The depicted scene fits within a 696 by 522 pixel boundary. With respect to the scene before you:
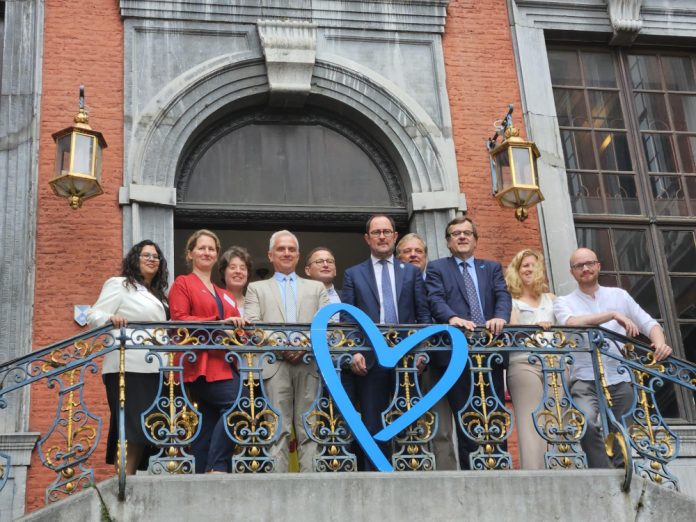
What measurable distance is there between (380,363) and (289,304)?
0.95 meters

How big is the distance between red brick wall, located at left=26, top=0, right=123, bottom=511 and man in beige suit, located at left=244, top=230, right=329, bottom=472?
2367 mm

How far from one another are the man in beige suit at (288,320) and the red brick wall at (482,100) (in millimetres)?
3119

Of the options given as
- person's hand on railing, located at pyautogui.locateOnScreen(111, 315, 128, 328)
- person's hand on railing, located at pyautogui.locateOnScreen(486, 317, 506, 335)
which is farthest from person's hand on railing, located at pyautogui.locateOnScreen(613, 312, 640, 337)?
person's hand on railing, located at pyautogui.locateOnScreen(111, 315, 128, 328)

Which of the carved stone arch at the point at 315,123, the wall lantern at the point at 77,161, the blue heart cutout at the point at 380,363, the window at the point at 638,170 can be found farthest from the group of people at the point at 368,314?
the carved stone arch at the point at 315,123

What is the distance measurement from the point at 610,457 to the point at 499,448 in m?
0.81

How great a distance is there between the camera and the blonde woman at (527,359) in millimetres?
8172

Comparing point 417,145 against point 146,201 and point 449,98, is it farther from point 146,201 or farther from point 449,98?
point 146,201

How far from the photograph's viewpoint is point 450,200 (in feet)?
36.5

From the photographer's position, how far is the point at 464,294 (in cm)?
841

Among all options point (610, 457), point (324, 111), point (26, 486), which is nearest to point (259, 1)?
point (324, 111)

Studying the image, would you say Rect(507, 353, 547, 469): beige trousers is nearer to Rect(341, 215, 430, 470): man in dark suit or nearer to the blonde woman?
the blonde woman

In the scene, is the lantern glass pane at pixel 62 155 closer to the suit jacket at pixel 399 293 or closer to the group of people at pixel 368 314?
the group of people at pixel 368 314

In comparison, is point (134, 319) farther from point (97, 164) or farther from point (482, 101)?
point (482, 101)

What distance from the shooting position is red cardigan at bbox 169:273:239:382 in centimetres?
782
